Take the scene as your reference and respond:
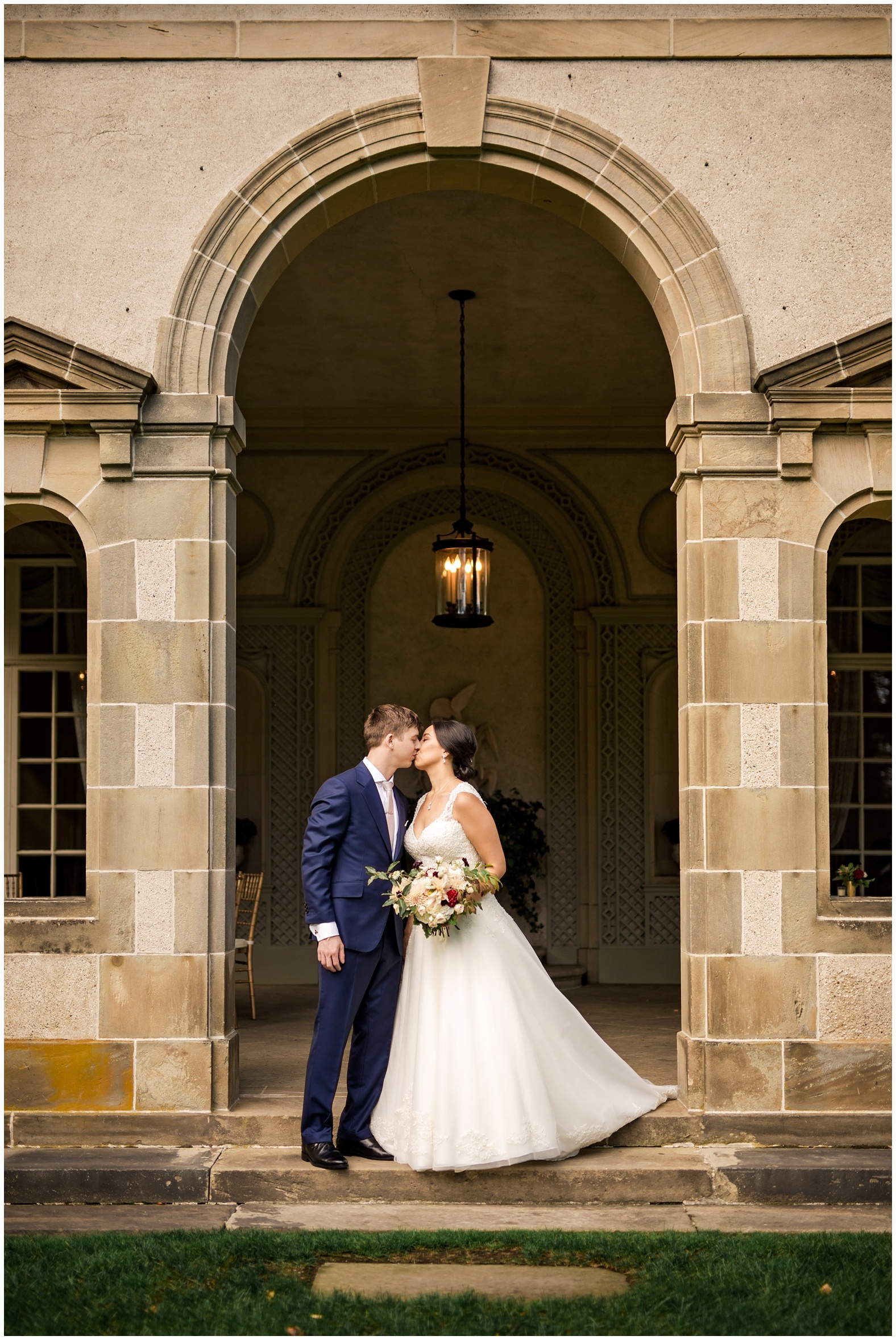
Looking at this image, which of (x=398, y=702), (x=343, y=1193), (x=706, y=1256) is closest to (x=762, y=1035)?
(x=706, y=1256)

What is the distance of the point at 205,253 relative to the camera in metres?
5.73

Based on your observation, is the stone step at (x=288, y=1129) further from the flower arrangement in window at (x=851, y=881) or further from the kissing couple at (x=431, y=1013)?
the flower arrangement in window at (x=851, y=881)

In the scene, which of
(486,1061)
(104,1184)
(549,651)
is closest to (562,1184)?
(486,1061)

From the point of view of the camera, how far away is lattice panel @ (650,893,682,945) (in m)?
10.2

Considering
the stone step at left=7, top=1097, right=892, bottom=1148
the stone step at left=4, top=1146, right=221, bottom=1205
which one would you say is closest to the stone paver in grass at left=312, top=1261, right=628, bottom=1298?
the stone step at left=4, top=1146, right=221, bottom=1205

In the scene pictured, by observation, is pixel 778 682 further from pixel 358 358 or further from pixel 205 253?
pixel 358 358

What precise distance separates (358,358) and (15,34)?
3.99 m

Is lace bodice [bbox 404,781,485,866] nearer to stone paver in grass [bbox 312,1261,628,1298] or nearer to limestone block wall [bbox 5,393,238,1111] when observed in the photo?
limestone block wall [bbox 5,393,238,1111]

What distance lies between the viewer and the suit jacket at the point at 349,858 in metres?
5.14

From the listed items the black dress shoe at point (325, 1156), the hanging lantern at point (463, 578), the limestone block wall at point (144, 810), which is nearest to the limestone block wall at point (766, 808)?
the black dress shoe at point (325, 1156)

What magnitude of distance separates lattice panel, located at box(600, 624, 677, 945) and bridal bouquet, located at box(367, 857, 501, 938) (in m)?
5.34

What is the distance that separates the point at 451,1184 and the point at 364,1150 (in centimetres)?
40

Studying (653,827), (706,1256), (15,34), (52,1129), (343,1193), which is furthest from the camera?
(653,827)

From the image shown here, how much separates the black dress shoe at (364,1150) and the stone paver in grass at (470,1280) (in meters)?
0.82
